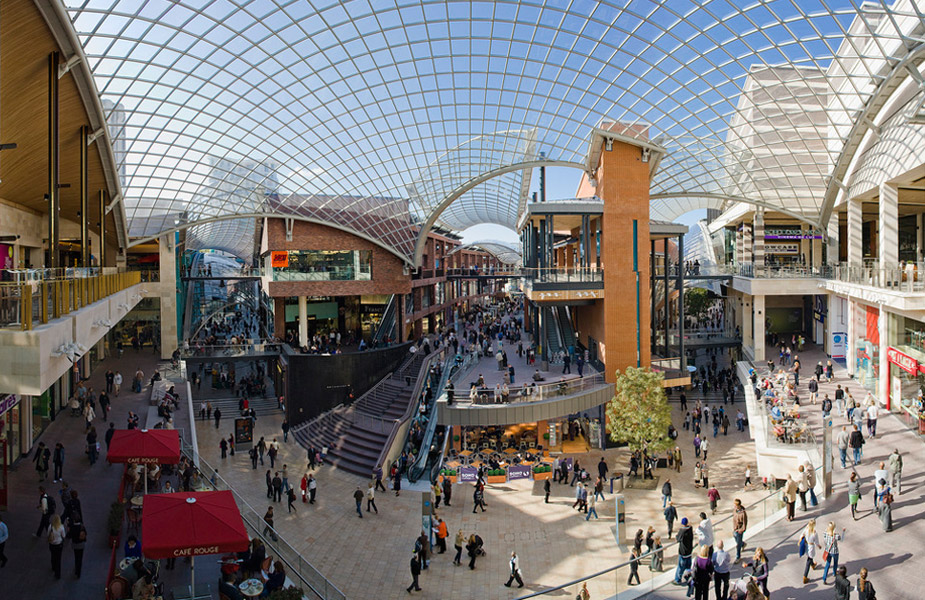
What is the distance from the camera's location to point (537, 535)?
71.7 feet

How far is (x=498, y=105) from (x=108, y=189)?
2823cm

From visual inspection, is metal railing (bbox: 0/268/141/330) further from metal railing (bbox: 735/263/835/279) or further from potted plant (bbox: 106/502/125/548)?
metal railing (bbox: 735/263/835/279)

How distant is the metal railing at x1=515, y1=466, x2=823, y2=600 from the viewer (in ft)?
46.5

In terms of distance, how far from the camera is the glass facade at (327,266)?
48.1 m

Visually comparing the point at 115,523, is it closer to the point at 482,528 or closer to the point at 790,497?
the point at 482,528

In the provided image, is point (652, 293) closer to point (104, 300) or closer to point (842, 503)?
point (842, 503)

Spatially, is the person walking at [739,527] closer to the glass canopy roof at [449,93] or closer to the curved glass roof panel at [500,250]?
the glass canopy roof at [449,93]

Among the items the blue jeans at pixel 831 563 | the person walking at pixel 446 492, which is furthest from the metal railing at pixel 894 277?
the person walking at pixel 446 492

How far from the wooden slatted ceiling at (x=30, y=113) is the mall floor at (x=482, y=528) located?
1758 centimetres

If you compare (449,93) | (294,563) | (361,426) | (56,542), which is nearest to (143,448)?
(56,542)

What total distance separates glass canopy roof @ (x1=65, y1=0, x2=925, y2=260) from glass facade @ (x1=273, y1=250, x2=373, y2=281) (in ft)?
8.67

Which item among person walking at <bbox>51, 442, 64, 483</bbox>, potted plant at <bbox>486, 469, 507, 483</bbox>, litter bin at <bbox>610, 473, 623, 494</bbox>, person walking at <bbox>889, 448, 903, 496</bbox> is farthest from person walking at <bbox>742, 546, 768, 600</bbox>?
person walking at <bbox>51, 442, 64, 483</bbox>

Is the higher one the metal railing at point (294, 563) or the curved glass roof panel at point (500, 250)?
the curved glass roof panel at point (500, 250)

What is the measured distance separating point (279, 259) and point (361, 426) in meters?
20.3
